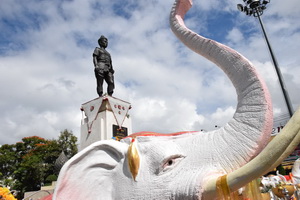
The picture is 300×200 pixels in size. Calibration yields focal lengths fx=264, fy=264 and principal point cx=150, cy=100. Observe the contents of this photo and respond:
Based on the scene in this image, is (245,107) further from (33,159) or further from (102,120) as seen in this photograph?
(33,159)

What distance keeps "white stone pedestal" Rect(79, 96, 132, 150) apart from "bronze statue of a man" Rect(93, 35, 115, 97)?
957 millimetres

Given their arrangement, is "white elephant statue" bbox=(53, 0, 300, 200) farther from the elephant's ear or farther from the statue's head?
the statue's head

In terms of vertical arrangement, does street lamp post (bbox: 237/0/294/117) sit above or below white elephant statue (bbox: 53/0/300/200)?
above

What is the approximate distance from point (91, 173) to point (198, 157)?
761 mm

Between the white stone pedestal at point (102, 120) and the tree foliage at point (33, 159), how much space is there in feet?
53.1

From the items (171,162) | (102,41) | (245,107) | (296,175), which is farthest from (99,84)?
(245,107)

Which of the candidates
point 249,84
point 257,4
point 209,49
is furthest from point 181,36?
point 257,4

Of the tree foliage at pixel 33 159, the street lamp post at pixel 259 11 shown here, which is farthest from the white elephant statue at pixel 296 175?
the tree foliage at pixel 33 159

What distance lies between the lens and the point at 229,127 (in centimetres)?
163

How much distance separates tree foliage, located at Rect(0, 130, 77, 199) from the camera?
2303 centimetres

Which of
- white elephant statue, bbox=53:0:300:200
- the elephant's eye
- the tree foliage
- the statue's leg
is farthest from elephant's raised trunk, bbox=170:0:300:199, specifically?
the tree foliage

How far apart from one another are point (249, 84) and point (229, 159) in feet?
1.49

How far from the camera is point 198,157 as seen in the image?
1.54 meters

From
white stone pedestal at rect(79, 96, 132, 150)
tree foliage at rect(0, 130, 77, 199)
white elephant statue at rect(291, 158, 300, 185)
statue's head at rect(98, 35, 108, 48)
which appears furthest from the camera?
tree foliage at rect(0, 130, 77, 199)
